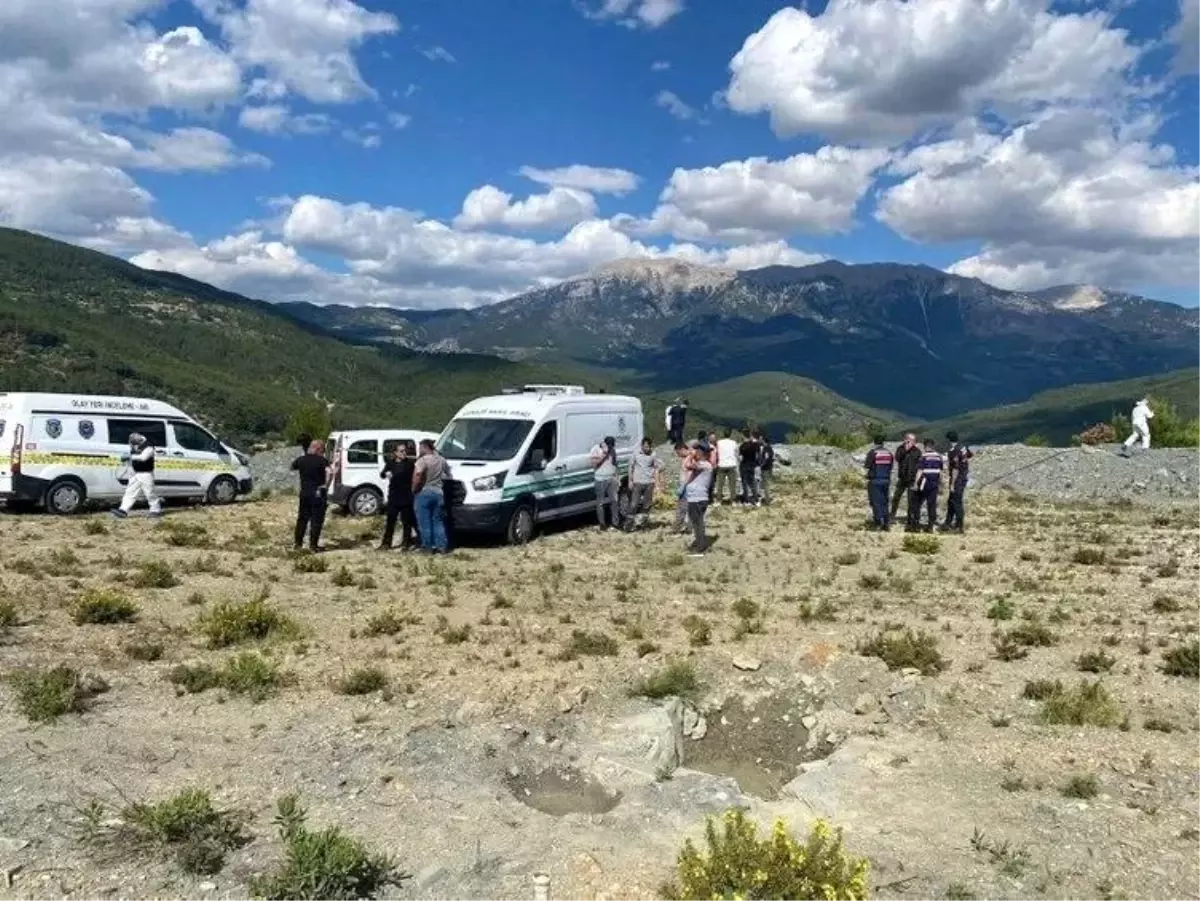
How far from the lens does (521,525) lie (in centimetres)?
1756

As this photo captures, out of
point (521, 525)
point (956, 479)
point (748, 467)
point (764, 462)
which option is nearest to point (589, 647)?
point (521, 525)

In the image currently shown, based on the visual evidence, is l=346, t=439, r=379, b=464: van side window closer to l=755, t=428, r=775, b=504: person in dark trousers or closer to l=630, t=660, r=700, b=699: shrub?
l=755, t=428, r=775, b=504: person in dark trousers

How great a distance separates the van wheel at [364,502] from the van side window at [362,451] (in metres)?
0.75

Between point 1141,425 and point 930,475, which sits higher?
point 1141,425

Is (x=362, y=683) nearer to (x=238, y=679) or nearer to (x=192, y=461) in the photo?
(x=238, y=679)

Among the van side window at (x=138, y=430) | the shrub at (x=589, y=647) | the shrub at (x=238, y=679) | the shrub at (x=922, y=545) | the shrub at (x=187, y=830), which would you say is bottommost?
the shrub at (x=187, y=830)

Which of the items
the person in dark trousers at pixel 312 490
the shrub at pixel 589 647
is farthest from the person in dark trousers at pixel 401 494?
the shrub at pixel 589 647

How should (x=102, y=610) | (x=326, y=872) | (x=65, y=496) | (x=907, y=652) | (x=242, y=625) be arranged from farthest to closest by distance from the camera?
(x=65, y=496), (x=102, y=610), (x=242, y=625), (x=907, y=652), (x=326, y=872)

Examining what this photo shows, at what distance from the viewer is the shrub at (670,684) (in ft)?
29.2

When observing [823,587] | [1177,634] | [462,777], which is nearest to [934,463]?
[823,587]

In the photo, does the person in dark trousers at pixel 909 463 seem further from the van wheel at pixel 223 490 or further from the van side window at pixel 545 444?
the van wheel at pixel 223 490

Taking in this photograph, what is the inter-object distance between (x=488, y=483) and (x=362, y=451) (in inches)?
229

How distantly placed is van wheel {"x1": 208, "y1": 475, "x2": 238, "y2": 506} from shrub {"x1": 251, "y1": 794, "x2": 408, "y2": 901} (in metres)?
18.3

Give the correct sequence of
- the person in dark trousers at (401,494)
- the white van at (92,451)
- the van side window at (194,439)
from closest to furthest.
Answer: the person in dark trousers at (401,494)
the white van at (92,451)
the van side window at (194,439)
